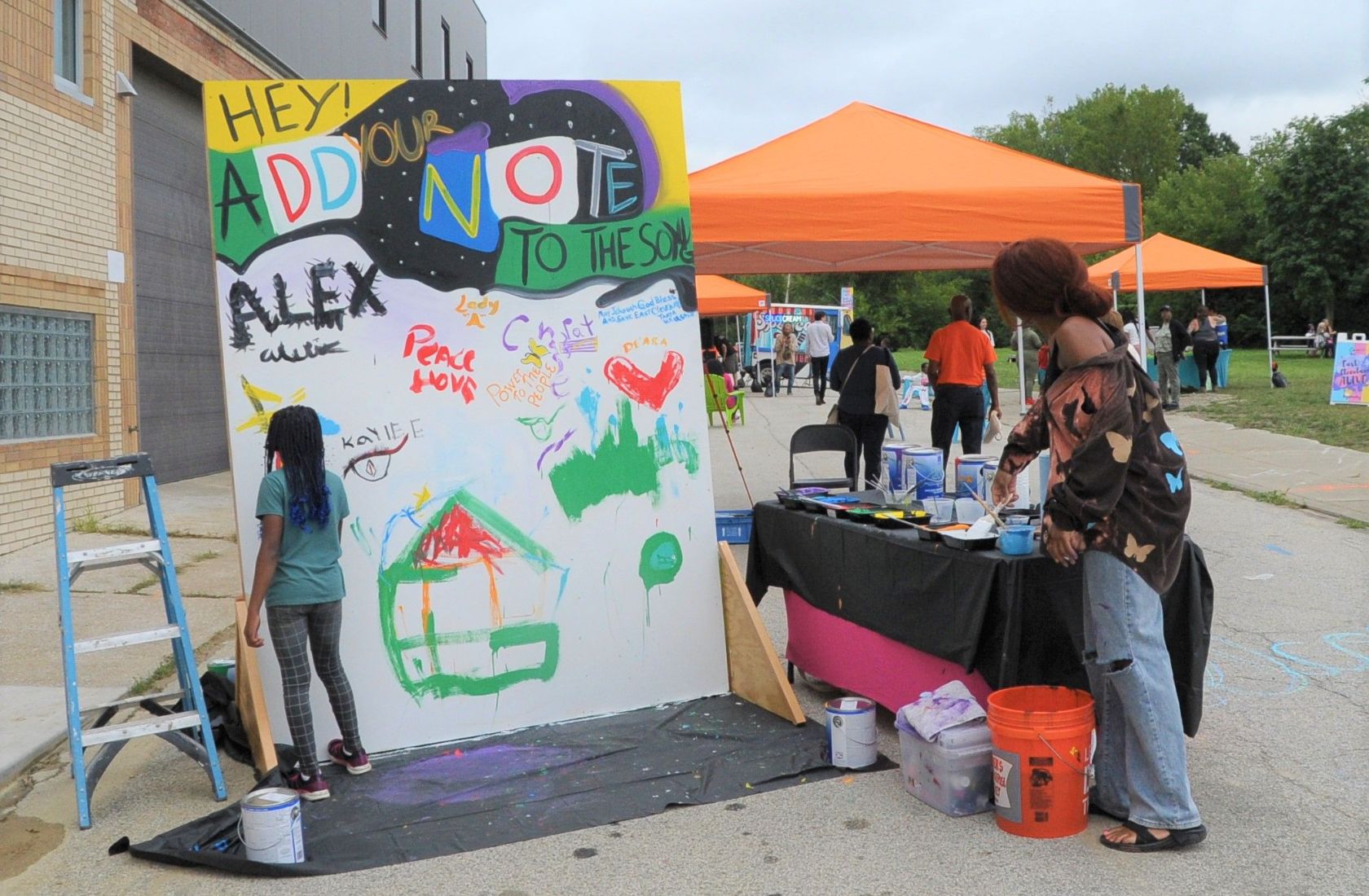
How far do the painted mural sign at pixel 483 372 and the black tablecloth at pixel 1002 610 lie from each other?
946mm

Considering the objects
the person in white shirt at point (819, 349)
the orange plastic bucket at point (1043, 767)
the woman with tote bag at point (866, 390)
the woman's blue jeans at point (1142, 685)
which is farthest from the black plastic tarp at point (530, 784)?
the person in white shirt at point (819, 349)

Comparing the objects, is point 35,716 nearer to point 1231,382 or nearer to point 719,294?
point 719,294

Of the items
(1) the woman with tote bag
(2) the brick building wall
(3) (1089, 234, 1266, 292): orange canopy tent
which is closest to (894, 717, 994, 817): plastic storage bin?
(1) the woman with tote bag

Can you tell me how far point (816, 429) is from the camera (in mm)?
9852

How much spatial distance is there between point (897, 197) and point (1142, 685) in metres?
4.82

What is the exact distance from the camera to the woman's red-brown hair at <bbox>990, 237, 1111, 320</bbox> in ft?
13.6

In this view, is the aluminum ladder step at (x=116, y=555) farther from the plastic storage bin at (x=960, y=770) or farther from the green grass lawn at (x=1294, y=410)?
the green grass lawn at (x=1294, y=410)

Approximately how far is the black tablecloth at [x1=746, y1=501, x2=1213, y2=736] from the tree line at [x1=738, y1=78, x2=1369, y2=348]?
2520cm

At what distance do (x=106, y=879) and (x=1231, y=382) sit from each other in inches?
1104

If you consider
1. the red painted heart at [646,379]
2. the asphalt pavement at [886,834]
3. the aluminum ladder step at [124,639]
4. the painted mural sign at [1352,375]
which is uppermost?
the painted mural sign at [1352,375]

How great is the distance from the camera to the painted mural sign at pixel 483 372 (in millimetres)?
5199

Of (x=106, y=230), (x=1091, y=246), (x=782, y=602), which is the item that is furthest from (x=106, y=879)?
(x=106, y=230)

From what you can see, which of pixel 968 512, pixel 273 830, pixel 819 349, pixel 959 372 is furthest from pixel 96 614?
pixel 819 349

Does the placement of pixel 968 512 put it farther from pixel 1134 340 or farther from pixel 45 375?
pixel 45 375
